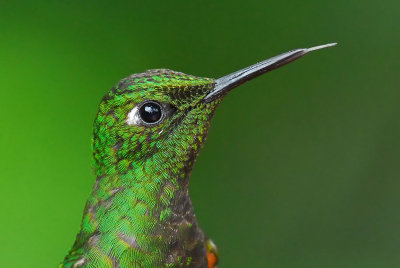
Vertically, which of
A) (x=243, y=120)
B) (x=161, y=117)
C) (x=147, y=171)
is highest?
(x=161, y=117)

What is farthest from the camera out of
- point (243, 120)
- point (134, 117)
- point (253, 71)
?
point (243, 120)

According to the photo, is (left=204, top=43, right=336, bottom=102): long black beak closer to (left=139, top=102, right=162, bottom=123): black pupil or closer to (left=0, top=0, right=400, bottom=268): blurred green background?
(left=139, top=102, right=162, bottom=123): black pupil

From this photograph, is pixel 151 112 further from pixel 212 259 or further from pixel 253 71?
pixel 212 259

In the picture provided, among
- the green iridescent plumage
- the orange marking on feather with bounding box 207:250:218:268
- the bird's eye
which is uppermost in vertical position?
the bird's eye

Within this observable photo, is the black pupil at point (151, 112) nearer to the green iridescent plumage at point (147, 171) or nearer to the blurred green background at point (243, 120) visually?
the green iridescent plumage at point (147, 171)

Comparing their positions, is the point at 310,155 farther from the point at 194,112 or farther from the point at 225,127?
the point at 194,112

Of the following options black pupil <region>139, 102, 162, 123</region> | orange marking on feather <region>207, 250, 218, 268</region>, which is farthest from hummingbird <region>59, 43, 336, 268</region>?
orange marking on feather <region>207, 250, 218, 268</region>

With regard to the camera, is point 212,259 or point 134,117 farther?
point 212,259

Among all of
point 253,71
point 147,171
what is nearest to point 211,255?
point 147,171

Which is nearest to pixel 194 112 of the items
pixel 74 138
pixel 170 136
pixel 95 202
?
pixel 170 136
